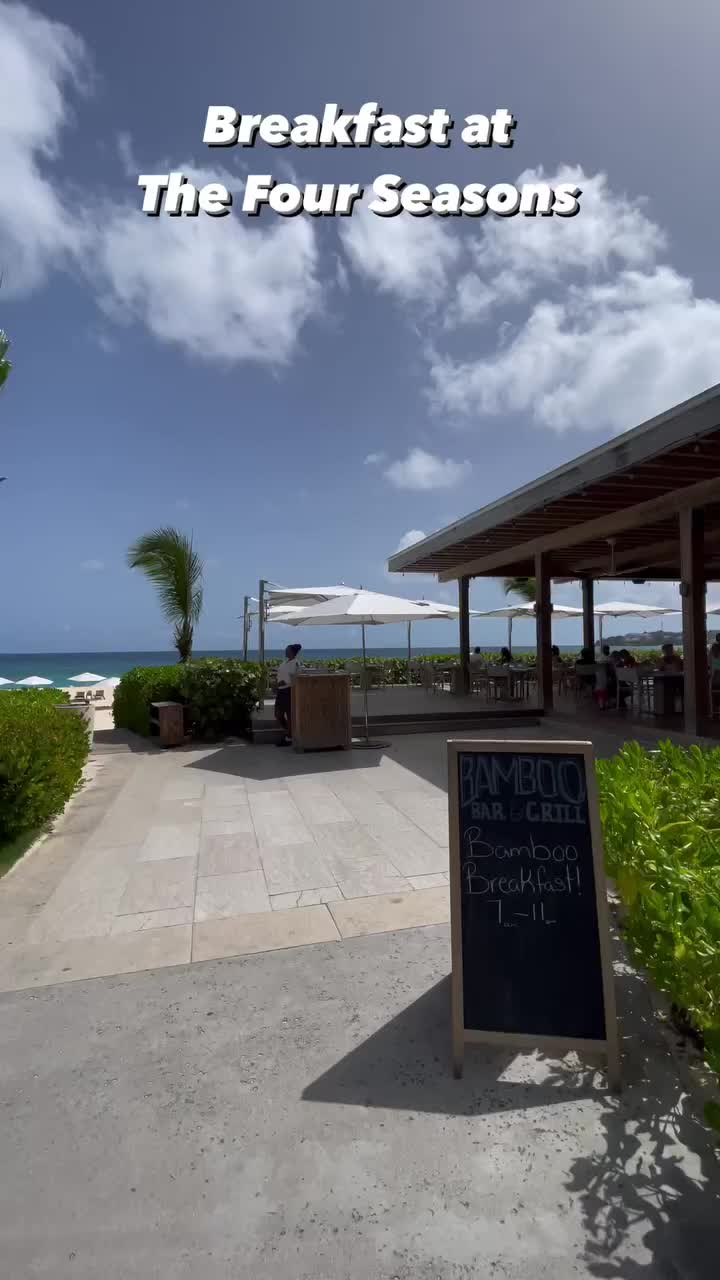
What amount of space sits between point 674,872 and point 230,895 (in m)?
2.72

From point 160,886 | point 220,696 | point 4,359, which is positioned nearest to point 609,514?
point 220,696

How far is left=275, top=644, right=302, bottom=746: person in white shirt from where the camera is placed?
9508 millimetres

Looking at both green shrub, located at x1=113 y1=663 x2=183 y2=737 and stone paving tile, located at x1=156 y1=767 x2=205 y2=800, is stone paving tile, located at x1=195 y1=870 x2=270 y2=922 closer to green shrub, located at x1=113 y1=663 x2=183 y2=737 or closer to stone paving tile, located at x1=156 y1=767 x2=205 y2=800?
stone paving tile, located at x1=156 y1=767 x2=205 y2=800

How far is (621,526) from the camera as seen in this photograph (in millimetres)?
10305

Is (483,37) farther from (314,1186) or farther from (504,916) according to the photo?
(314,1186)

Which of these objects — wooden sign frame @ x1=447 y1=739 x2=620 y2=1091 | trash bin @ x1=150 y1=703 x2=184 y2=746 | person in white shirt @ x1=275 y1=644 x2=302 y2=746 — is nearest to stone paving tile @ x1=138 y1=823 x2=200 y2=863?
wooden sign frame @ x1=447 y1=739 x2=620 y2=1091

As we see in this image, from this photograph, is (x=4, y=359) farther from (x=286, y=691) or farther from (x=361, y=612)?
(x=286, y=691)

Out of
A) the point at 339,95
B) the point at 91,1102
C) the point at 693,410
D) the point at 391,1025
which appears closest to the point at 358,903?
the point at 391,1025

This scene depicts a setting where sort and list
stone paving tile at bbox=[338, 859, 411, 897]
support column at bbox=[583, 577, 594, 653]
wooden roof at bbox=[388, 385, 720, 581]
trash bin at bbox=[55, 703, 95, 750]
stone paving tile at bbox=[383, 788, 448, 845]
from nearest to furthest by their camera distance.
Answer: stone paving tile at bbox=[338, 859, 411, 897] → stone paving tile at bbox=[383, 788, 448, 845] → wooden roof at bbox=[388, 385, 720, 581] → trash bin at bbox=[55, 703, 95, 750] → support column at bbox=[583, 577, 594, 653]

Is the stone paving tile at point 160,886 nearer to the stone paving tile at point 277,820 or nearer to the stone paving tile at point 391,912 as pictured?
the stone paving tile at point 277,820

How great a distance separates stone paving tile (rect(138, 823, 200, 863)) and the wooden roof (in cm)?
594

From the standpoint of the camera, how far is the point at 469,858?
2.37 metres

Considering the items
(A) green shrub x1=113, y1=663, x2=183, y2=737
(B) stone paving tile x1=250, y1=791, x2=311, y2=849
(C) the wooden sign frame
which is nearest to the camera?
(C) the wooden sign frame

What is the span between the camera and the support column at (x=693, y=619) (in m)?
8.76
